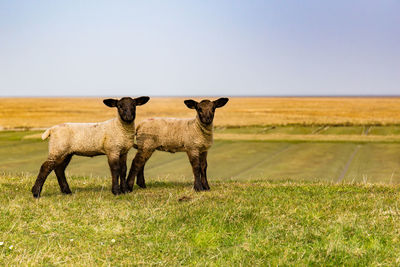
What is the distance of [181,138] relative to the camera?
11258 millimetres

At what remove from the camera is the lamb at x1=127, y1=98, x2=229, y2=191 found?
1106 centimetres

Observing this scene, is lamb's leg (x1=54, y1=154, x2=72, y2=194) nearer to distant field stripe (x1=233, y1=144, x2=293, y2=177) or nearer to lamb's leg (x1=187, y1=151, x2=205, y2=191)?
lamb's leg (x1=187, y1=151, x2=205, y2=191)

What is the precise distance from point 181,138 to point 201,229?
3.86 m

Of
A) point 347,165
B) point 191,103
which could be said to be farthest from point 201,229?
point 347,165

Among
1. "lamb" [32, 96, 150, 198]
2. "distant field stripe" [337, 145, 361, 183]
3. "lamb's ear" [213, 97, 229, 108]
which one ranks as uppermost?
"lamb's ear" [213, 97, 229, 108]

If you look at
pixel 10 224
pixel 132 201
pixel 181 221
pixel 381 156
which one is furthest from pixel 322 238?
pixel 381 156

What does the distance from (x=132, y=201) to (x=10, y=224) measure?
2.53 metres

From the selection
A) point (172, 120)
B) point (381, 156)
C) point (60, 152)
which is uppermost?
point (172, 120)

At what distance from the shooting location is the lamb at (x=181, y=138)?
11062 millimetres

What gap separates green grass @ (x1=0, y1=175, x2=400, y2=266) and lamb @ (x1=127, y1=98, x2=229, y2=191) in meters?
0.92

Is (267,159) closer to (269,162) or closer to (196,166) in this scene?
(269,162)

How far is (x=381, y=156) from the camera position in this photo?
22234mm

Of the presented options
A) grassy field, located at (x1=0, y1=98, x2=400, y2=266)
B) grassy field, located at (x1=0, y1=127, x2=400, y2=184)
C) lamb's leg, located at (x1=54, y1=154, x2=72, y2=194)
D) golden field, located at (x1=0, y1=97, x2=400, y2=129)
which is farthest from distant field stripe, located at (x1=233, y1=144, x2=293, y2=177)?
golden field, located at (x1=0, y1=97, x2=400, y2=129)

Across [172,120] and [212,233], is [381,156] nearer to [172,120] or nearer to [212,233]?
[172,120]
